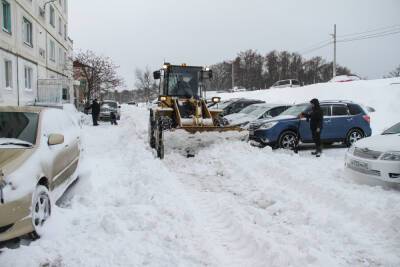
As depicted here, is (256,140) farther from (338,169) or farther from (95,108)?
(95,108)

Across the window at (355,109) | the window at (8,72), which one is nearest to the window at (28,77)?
the window at (8,72)

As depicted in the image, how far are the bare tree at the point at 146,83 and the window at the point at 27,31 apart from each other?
42.9 metres

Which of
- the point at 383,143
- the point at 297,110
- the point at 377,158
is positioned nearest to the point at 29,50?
the point at 297,110

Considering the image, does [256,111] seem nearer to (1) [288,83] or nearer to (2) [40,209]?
(2) [40,209]

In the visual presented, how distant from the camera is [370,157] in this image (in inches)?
281

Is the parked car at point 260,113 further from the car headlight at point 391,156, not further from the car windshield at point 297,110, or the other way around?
the car headlight at point 391,156

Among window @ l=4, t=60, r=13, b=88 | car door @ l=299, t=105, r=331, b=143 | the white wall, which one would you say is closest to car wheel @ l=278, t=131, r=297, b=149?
car door @ l=299, t=105, r=331, b=143

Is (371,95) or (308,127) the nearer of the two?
(308,127)

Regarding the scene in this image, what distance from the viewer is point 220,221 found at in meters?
5.52

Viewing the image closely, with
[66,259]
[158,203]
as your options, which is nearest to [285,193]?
[158,203]

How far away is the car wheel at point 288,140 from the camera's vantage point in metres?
12.4

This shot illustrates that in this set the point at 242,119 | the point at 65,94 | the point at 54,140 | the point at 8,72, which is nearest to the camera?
the point at 54,140

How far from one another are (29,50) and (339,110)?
1765 centimetres

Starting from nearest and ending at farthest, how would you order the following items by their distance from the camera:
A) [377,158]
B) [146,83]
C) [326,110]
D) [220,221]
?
1. [220,221]
2. [377,158]
3. [326,110]
4. [146,83]
